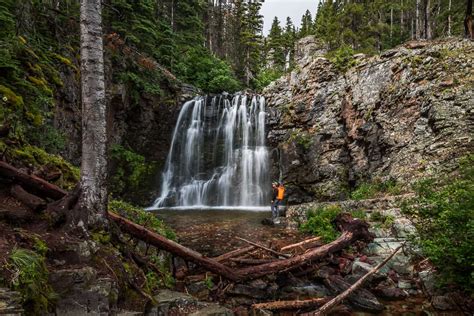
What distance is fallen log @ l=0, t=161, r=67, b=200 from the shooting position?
15.9ft

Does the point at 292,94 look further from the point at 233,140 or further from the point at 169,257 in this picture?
the point at 169,257

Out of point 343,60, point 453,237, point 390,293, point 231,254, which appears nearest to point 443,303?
point 390,293

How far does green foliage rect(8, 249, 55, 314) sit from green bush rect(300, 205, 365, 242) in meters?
7.04

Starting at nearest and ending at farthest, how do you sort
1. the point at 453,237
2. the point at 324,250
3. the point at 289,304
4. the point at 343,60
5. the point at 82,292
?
the point at 82,292 → the point at 289,304 → the point at 453,237 → the point at 324,250 → the point at 343,60

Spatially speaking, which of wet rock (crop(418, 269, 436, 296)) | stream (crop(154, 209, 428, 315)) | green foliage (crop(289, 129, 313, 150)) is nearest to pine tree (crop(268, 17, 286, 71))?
green foliage (crop(289, 129, 313, 150))

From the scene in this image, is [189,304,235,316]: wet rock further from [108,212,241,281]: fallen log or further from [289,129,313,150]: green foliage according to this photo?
[289,129,313,150]: green foliage

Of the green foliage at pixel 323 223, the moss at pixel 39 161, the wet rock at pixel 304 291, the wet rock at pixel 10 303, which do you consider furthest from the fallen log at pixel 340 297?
the moss at pixel 39 161

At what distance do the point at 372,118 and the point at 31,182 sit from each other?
49.6ft

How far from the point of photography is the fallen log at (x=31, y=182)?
15.9ft

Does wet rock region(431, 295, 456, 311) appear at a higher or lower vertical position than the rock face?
lower

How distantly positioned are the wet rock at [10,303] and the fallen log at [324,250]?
11.8 feet

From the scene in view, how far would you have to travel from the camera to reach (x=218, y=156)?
872 inches

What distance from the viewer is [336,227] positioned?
364 inches

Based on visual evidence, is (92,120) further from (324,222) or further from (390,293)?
(324,222)
